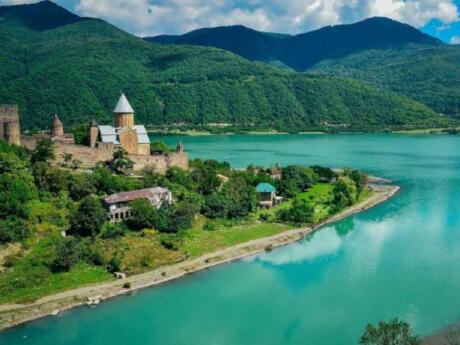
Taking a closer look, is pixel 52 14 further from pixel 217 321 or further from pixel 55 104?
pixel 217 321

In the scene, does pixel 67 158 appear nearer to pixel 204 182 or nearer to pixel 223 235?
pixel 204 182

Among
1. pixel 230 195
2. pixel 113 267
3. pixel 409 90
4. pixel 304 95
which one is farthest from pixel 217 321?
pixel 409 90

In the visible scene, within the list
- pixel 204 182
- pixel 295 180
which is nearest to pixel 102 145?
pixel 204 182

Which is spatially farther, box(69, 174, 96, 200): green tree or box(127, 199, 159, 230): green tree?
box(69, 174, 96, 200): green tree

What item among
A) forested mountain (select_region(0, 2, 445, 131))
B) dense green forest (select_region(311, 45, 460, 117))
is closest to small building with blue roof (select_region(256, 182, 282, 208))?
forested mountain (select_region(0, 2, 445, 131))

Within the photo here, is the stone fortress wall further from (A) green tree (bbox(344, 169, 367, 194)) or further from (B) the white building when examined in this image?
(A) green tree (bbox(344, 169, 367, 194))

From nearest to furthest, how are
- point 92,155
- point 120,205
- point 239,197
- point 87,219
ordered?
point 87,219 < point 120,205 < point 239,197 < point 92,155
